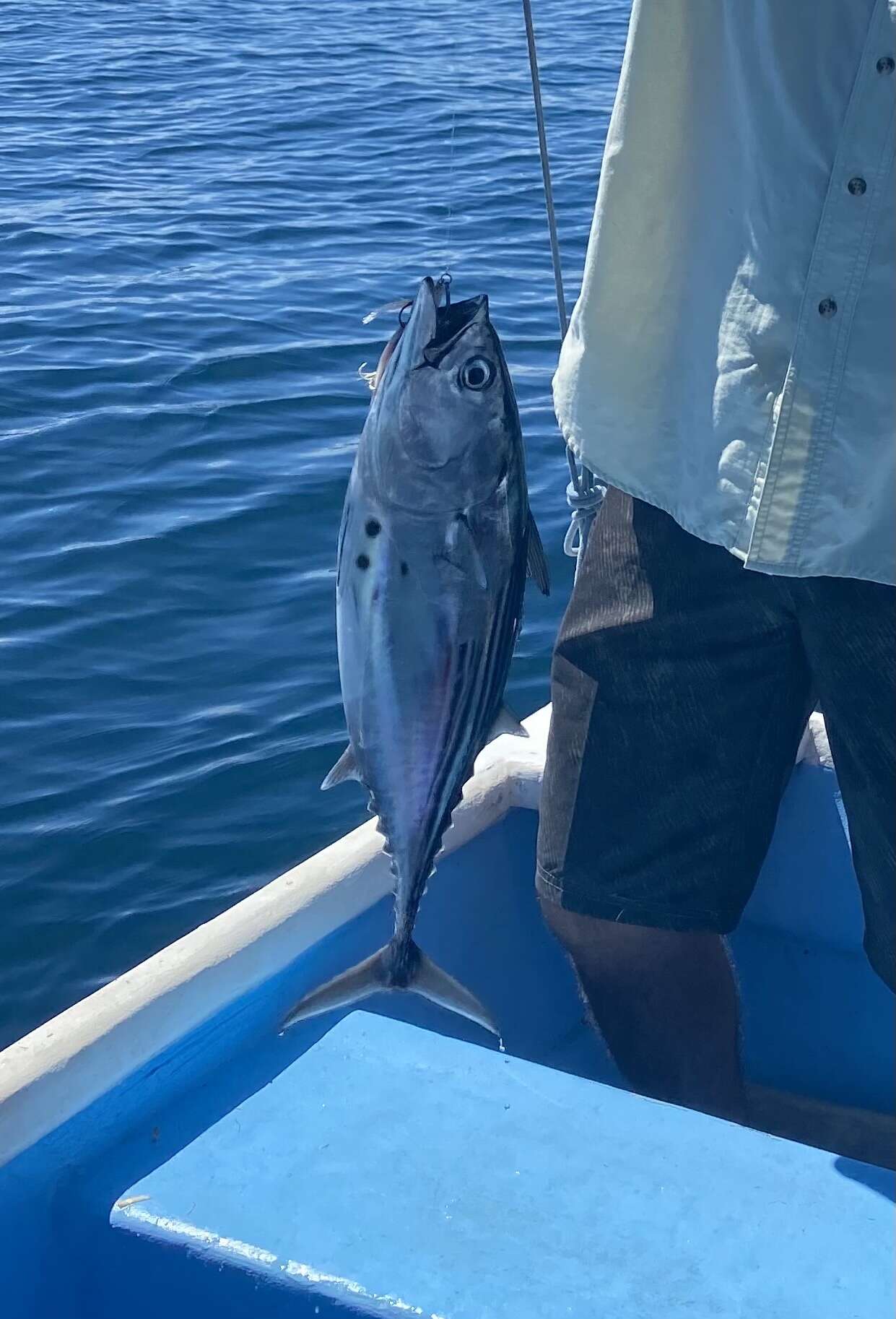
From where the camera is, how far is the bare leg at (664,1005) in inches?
89.8

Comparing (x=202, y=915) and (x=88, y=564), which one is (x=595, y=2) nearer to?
(x=88, y=564)

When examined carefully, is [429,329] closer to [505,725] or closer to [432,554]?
[432,554]

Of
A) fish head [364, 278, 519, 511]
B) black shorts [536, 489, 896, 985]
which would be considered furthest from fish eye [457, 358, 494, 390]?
black shorts [536, 489, 896, 985]

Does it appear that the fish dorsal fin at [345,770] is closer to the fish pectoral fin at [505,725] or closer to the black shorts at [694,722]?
the fish pectoral fin at [505,725]

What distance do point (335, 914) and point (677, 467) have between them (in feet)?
3.12

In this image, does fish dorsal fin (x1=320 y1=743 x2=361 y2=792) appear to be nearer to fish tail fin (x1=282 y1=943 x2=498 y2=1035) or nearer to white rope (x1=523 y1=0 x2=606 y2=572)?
fish tail fin (x1=282 y1=943 x2=498 y2=1035)

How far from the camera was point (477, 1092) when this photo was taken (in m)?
2.21

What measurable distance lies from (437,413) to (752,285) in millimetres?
445

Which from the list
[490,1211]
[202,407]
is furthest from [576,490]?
[202,407]

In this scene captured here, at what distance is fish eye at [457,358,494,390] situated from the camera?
1675 millimetres

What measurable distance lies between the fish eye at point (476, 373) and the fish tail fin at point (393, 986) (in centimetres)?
88

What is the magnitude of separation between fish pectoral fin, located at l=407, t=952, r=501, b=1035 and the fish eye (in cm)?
91

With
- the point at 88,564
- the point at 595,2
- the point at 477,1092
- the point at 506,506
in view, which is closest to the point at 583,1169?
the point at 477,1092

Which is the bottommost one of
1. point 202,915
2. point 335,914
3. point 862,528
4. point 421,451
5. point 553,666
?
point 202,915
